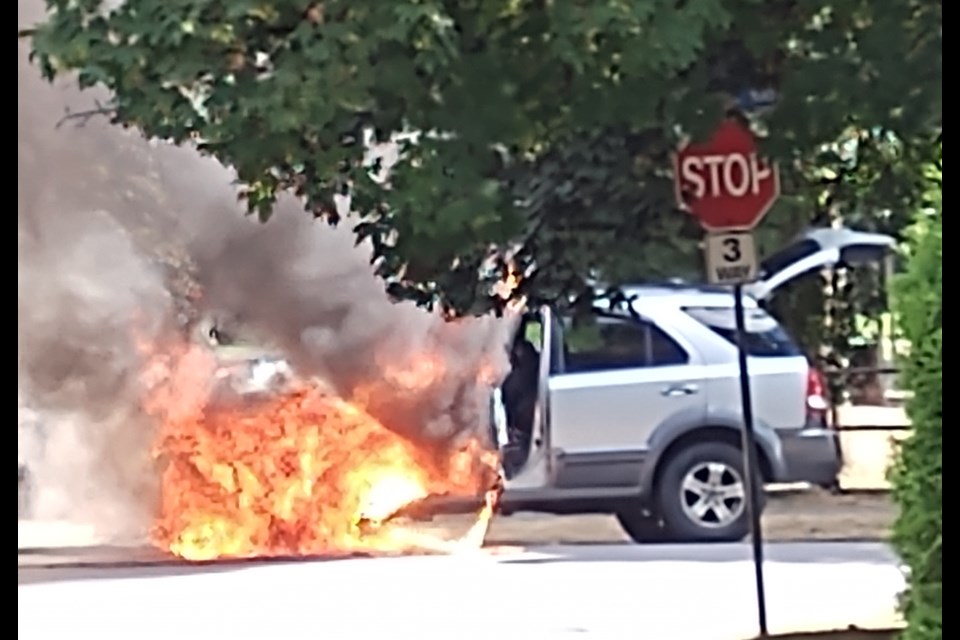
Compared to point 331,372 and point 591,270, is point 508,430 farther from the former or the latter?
point 591,270

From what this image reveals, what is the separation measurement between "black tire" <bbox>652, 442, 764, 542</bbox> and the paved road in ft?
0.21

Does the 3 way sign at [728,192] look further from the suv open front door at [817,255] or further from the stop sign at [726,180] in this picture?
the suv open front door at [817,255]

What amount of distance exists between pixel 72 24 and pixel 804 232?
5.80 feet

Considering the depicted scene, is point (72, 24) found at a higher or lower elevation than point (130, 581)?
higher

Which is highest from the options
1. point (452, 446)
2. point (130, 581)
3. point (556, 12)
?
point (556, 12)

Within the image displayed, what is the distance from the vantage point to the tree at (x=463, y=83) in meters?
2.59

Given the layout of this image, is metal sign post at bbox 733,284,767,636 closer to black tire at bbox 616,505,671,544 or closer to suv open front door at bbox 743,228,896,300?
black tire at bbox 616,505,671,544

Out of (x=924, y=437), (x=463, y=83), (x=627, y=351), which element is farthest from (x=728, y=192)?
(x=627, y=351)

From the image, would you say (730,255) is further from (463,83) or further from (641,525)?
(641,525)

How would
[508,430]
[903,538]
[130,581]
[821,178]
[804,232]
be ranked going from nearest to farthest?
[903,538] < [821,178] < [804,232] < [130,581] < [508,430]

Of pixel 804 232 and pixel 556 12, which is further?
pixel 804 232

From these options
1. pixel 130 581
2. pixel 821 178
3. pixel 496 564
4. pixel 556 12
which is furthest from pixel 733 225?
pixel 130 581

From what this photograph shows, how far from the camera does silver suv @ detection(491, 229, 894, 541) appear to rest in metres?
4.81

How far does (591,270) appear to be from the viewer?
3.54 metres
